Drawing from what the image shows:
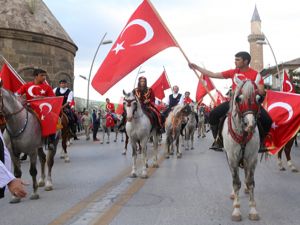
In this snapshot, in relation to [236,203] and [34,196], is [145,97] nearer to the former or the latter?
[34,196]

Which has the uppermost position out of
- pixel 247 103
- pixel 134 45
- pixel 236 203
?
pixel 134 45

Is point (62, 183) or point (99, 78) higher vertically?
point (99, 78)

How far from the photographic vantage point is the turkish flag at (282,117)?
7.92 metres

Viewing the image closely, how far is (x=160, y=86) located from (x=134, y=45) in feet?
40.1

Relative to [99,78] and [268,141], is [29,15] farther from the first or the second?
[268,141]

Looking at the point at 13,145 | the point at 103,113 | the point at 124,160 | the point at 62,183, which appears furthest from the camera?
the point at 103,113

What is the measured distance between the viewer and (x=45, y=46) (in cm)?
2764

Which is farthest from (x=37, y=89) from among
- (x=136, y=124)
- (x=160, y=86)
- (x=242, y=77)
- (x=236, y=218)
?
(x=160, y=86)

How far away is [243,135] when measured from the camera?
6.35 m

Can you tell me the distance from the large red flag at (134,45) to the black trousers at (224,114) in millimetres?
1797

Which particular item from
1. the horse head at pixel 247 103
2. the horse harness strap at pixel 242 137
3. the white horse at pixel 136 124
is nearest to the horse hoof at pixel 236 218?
the horse harness strap at pixel 242 137

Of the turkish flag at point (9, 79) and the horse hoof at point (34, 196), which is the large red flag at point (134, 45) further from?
the turkish flag at point (9, 79)

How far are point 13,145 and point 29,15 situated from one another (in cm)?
2194

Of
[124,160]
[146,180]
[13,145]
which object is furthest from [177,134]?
[13,145]
